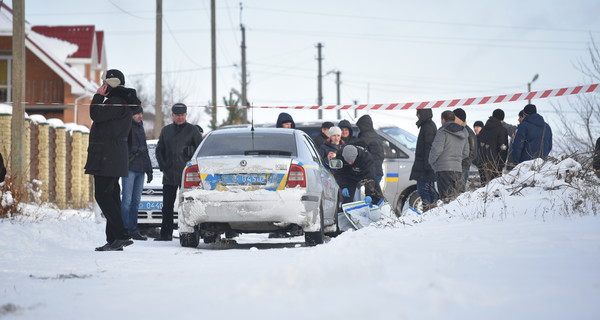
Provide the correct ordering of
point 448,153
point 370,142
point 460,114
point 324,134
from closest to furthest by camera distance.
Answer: point 448,153, point 460,114, point 370,142, point 324,134

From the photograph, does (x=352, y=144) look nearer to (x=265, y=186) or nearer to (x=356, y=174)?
(x=356, y=174)

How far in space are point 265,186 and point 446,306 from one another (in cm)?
516

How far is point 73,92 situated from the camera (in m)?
37.8

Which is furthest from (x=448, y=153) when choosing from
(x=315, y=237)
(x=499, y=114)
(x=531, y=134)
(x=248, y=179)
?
(x=248, y=179)

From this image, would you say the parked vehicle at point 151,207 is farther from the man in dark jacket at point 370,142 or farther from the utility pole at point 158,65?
the utility pole at point 158,65

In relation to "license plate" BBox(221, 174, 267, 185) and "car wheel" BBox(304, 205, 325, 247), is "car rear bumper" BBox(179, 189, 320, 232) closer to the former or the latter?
"license plate" BBox(221, 174, 267, 185)

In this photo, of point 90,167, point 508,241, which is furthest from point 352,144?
point 508,241

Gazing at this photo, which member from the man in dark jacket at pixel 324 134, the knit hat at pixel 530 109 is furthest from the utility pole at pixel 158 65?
the knit hat at pixel 530 109

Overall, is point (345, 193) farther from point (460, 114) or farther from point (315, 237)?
point (315, 237)

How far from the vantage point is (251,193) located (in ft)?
30.6

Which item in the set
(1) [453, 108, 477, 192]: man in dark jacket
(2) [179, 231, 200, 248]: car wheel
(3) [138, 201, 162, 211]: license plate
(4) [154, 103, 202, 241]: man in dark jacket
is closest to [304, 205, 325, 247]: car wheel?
(2) [179, 231, 200, 248]: car wheel

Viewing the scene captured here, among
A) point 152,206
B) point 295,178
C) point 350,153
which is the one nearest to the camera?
point 295,178

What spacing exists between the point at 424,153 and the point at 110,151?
5.30 metres

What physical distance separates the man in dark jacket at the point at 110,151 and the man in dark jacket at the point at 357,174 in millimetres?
4103
